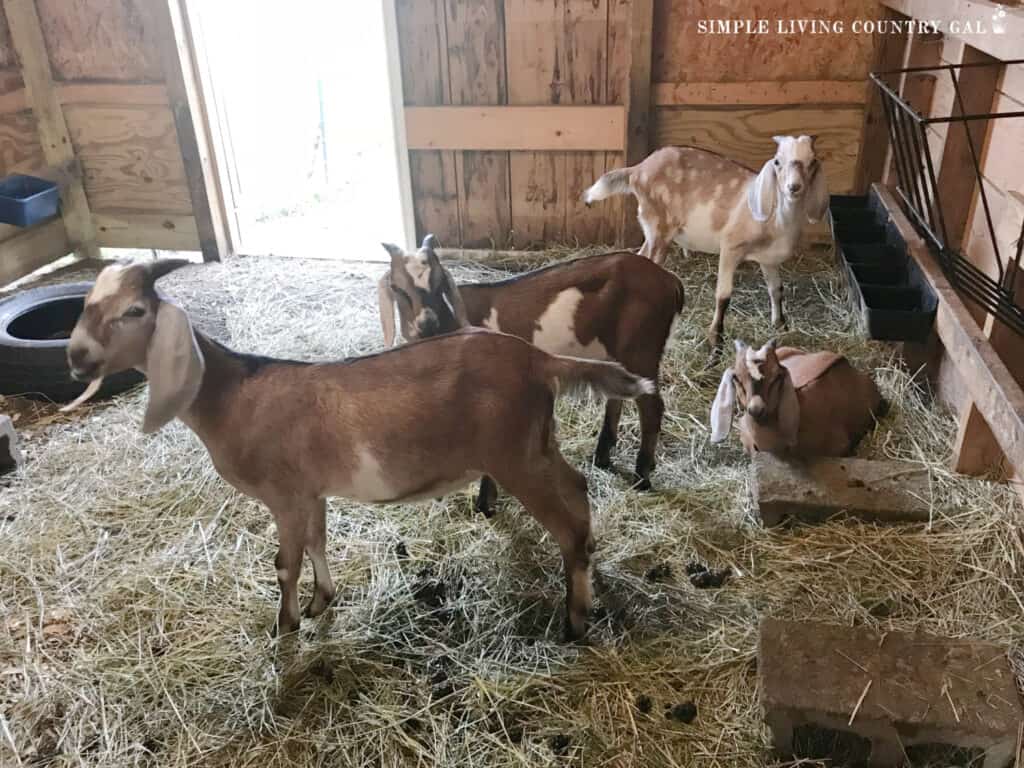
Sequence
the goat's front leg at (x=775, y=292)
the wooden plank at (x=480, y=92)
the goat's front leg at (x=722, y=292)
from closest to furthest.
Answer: the goat's front leg at (x=722, y=292) < the goat's front leg at (x=775, y=292) < the wooden plank at (x=480, y=92)

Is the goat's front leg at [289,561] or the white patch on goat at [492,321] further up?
the white patch on goat at [492,321]

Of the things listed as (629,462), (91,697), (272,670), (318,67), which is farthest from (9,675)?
(318,67)

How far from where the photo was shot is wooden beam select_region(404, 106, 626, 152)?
18.5 feet

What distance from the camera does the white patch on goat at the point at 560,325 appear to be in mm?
3576

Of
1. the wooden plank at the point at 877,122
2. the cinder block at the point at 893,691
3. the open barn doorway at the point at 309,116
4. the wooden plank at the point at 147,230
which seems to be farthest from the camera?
the open barn doorway at the point at 309,116

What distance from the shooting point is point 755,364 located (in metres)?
3.46

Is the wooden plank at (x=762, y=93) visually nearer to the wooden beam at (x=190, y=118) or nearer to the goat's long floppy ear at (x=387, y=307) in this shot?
the goat's long floppy ear at (x=387, y=307)

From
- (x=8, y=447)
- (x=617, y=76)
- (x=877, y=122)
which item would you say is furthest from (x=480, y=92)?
(x=8, y=447)

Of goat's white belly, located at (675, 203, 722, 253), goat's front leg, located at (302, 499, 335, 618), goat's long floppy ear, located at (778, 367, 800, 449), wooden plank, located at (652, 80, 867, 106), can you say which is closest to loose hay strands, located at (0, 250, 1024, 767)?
goat's front leg, located at (302, 499, 335, 618)

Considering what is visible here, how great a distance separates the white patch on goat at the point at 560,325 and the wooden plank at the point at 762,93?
Answer: 2557 mm

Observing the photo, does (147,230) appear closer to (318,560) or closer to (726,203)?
(726,203)

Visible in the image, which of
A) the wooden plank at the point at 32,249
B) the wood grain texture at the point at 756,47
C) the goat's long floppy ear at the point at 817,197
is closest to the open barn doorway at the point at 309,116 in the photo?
the wooden plank at the point at 32,249

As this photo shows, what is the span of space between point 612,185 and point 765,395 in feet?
7.36

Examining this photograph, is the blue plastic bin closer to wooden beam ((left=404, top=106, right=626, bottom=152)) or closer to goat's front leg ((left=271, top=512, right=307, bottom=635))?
wooden beam ((left=404, top=106, right=626, bottom=152))
